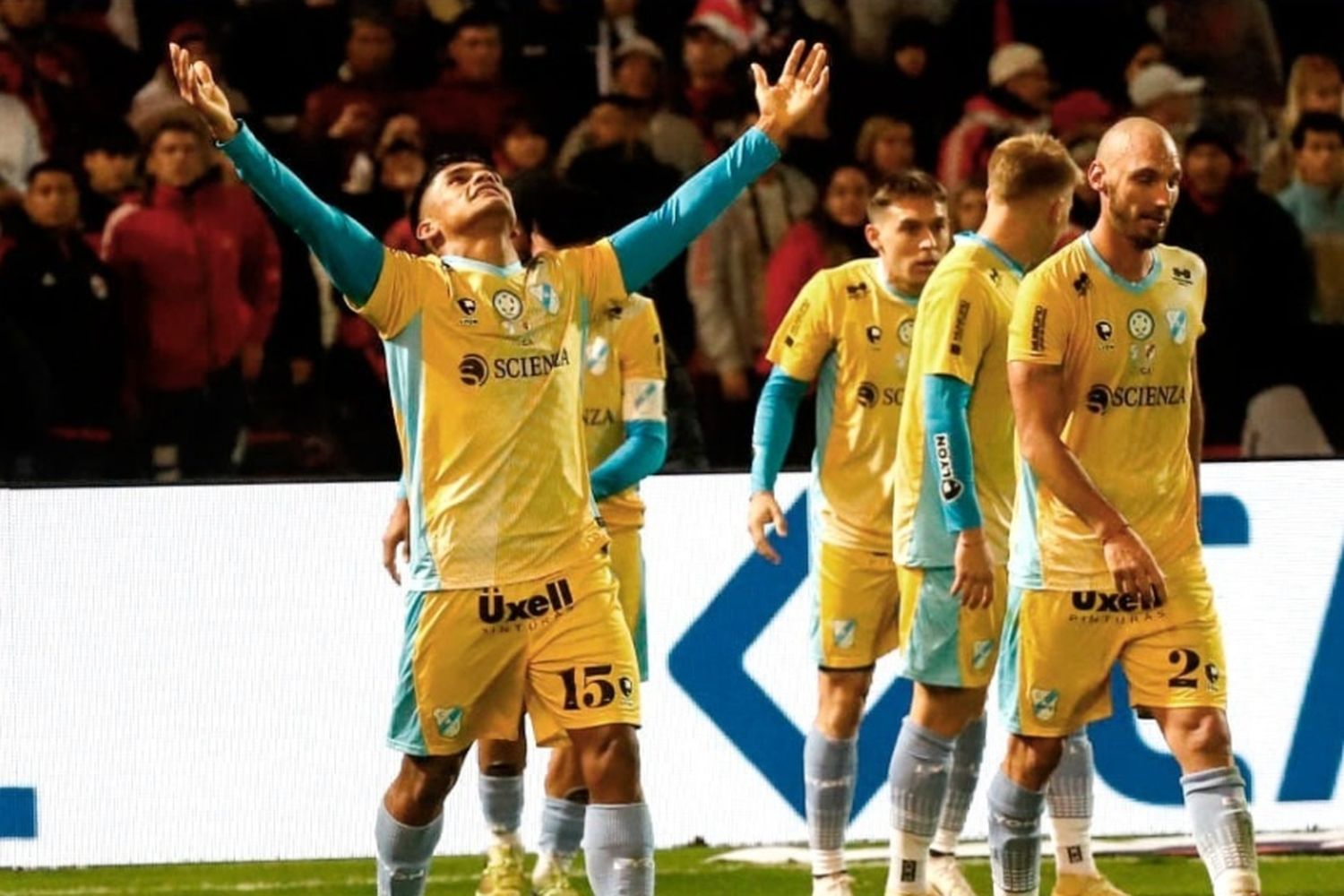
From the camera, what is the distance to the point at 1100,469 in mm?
6254

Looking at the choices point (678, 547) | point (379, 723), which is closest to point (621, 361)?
point (678, 547)

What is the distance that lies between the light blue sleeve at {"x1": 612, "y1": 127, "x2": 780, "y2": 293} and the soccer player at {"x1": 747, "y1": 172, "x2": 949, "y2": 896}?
1.67 meters

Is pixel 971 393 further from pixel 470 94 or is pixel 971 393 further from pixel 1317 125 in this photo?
pixel 1317 125

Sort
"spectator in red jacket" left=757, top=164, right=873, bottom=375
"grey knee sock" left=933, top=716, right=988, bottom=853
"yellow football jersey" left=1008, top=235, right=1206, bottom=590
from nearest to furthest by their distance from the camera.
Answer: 1. "yellow football jersey" left=1008, top=235, right=1206, bottom=590
2. "grey knee sock" left=933, top=716, right=988, bottom=853
3. "spectator in red jacket" left=757, top=164, right=873, bottom=375

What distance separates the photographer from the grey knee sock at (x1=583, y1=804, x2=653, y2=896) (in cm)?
583

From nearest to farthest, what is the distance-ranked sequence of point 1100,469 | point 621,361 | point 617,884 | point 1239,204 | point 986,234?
point 617,884
point 1100,469
point 986,234
point 621,361
point 1239,204

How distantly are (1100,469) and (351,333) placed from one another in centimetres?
467

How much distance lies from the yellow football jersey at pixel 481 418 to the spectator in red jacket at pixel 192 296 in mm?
3925

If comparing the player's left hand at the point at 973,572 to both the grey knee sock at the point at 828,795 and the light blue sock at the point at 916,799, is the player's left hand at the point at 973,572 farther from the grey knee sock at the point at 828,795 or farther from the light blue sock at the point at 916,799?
the grey knee sock at the point at 828,795

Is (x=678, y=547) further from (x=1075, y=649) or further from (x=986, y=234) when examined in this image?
(x=1075, y=649)

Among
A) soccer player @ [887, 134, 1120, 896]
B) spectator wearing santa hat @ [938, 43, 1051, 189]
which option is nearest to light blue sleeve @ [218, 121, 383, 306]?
soccer player @ [887, 134, 1120, 896]

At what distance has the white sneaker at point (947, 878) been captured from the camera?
766 cm

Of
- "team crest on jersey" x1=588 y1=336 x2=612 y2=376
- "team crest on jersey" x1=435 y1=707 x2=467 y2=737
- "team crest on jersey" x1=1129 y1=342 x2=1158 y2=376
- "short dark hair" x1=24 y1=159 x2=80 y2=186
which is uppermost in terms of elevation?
"short dark hair" x1=24 y1=159 x2=80 y2=186

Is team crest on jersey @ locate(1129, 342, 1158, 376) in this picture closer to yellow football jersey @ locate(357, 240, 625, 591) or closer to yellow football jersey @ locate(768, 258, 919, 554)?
yellow football jersey @ locate(357, 240, 625, 591)
